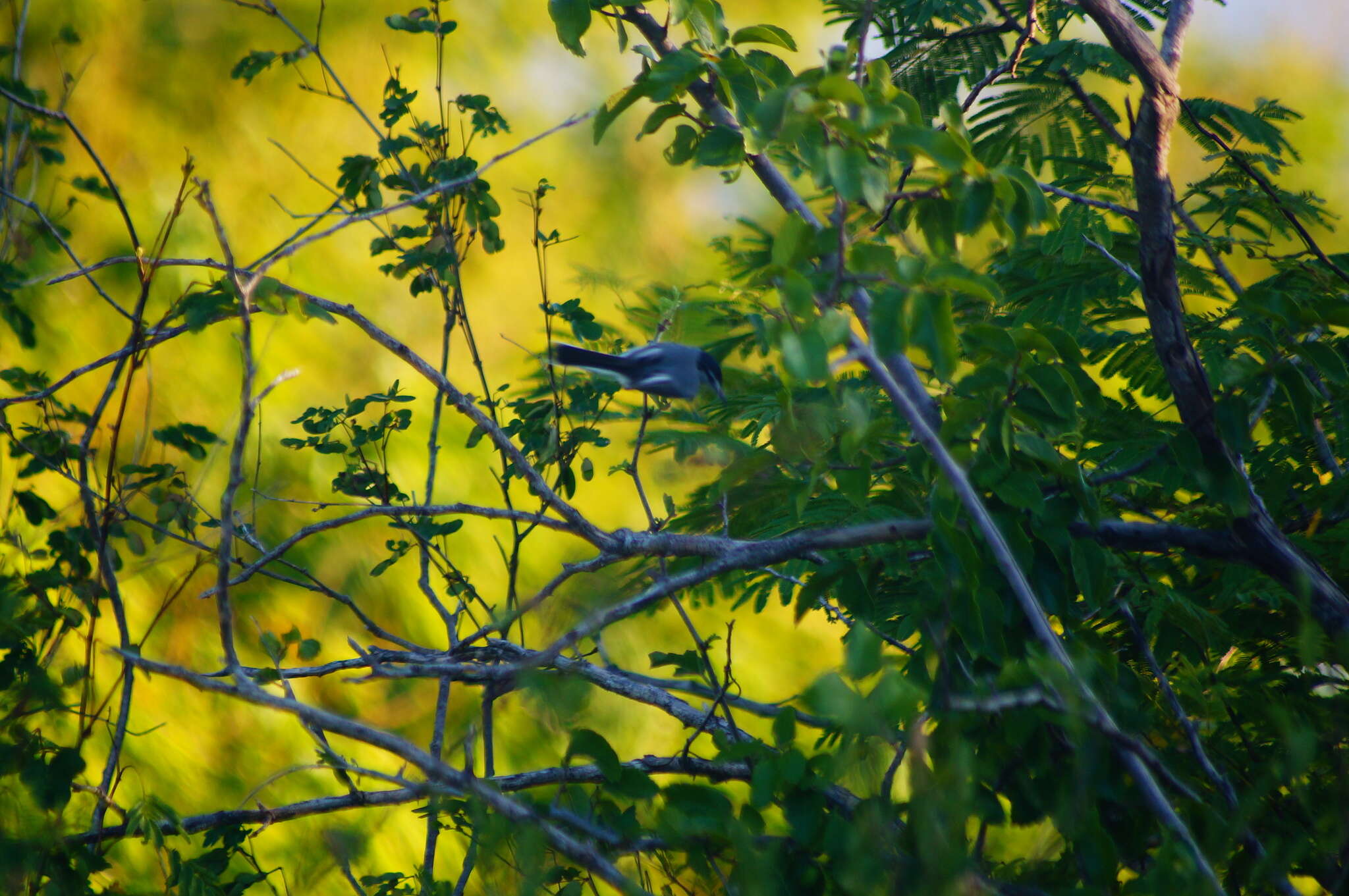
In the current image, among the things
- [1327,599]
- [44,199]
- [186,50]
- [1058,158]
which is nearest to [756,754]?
[1327,599]

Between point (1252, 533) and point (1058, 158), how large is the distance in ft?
2.70

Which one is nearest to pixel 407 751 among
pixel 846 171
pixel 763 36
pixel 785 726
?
pixel 785 726

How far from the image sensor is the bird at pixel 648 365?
1.63 m

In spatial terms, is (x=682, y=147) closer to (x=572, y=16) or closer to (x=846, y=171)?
(x=572, y=16)

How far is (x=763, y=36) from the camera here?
103cm

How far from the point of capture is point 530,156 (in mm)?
2770

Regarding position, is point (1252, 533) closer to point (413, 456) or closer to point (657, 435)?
point (657, 435)

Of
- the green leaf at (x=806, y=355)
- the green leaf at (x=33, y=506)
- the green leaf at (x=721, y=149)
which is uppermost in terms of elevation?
the green leaf at (x=33, y=506)

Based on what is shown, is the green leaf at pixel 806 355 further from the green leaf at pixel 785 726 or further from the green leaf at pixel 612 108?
the green leaf at pixel 612 108

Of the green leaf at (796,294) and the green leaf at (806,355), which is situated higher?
the green leaf at (796,294)

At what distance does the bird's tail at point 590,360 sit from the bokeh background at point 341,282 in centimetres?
22

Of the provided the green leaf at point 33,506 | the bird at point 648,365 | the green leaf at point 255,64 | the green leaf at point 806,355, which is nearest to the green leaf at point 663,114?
the green leaf at point 806,355

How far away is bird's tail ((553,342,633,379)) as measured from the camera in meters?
1.67

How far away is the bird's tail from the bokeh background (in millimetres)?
216
